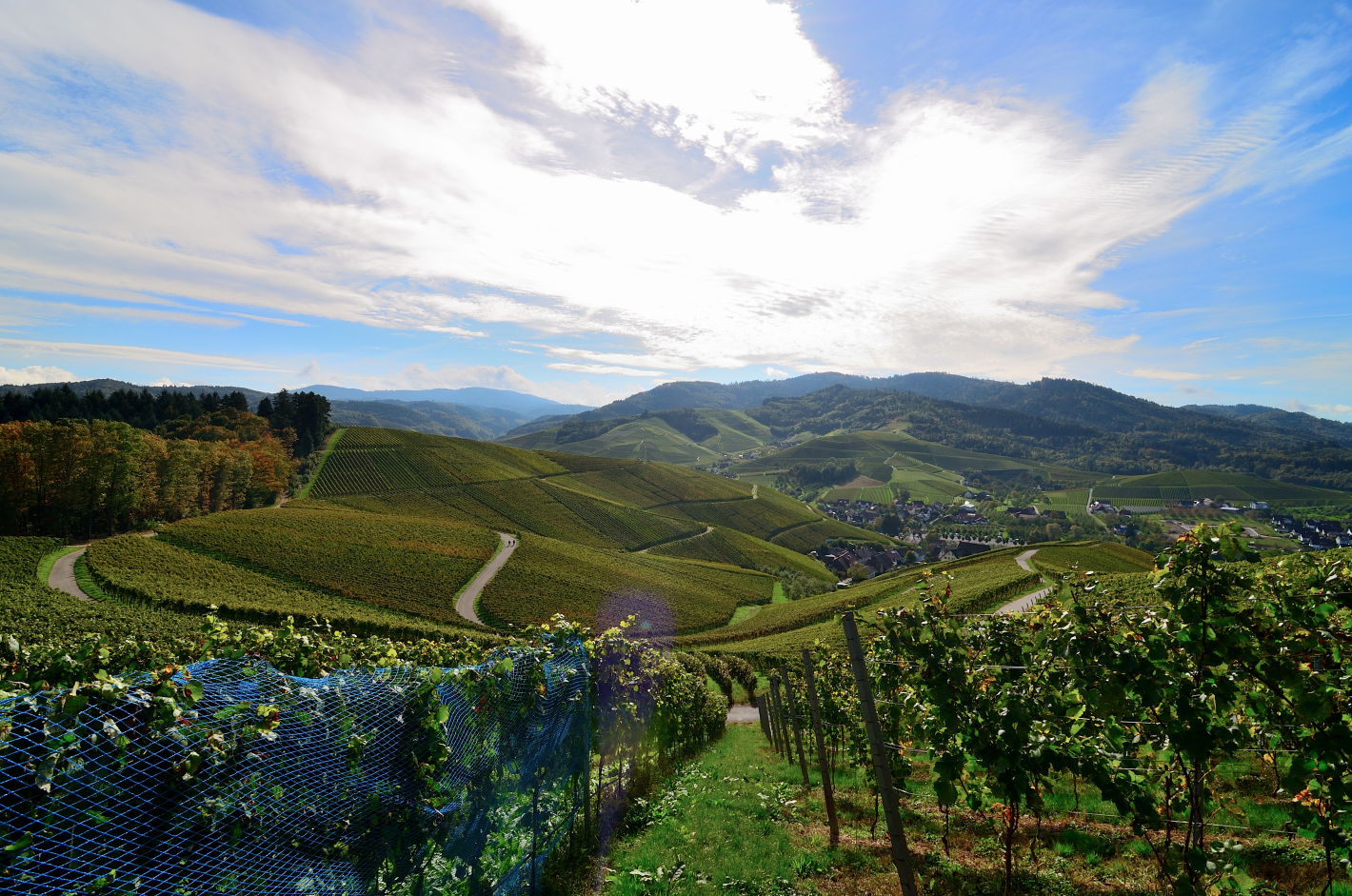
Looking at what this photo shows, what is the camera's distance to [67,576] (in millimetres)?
41656

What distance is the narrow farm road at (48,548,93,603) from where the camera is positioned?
38.7 metres

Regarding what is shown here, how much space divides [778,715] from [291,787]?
15650 mm

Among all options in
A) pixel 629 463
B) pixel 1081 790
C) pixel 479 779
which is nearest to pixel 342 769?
pixel 479 779

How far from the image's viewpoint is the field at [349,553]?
50.6 metres

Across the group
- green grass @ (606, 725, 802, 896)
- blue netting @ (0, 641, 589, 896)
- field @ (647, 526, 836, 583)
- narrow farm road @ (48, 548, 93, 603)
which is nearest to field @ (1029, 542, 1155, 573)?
field @ (647, 526, 836, 583)

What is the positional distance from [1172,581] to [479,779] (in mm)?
6267

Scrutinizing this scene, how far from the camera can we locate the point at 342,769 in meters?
4.17

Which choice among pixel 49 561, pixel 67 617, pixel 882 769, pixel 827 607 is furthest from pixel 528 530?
pixel 882 769

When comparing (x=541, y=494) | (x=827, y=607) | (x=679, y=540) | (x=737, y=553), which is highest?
(x=541, y=494)

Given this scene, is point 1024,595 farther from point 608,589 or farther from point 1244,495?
point 1244,495

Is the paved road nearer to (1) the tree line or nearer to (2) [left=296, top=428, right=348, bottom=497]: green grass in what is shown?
(1) the tree line

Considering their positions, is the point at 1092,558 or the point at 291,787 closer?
the point at 291,787

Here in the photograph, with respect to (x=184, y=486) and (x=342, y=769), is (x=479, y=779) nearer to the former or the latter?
(x=342, y=769)

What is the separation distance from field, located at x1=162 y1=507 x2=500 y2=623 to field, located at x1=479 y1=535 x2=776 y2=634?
16.3 ft
